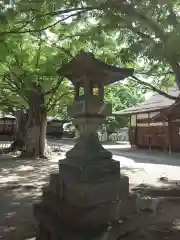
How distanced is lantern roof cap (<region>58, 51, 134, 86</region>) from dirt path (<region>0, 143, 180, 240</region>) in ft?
9.41

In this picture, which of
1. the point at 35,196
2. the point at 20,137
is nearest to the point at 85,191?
the point at 35,196

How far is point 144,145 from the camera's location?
2573 cm

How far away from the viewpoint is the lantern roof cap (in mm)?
A: 5449

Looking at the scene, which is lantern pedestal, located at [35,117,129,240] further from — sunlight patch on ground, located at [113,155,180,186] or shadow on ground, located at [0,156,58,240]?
sunlight patch on ground, located at [113,155,180,186]

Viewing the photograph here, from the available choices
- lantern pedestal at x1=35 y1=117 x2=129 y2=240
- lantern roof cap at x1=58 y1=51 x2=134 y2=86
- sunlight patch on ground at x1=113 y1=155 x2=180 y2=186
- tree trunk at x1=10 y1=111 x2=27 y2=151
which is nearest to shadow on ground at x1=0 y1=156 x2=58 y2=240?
lantern pedestal at x1=35 y1=117 x2=129 y2=240

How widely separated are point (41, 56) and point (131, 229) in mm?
11021

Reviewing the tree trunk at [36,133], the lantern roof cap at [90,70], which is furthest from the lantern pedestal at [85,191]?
the tree trunk at [36,133]

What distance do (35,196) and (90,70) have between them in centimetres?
467

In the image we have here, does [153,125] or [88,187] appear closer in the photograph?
[88,187]

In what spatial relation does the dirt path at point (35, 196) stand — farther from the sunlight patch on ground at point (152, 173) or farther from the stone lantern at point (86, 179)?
the stone lantern at point (86, 179)

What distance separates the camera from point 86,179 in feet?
17.0

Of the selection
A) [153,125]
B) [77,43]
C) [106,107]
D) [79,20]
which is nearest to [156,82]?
[77,43]

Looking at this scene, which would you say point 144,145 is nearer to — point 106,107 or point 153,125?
point 153,125

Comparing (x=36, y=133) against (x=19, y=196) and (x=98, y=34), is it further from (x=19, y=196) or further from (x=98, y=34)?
(x=98, y=34)
